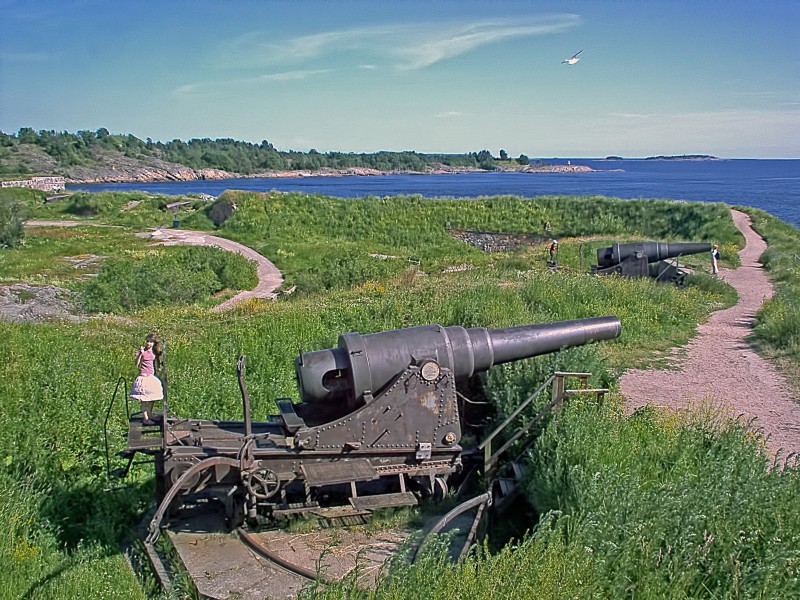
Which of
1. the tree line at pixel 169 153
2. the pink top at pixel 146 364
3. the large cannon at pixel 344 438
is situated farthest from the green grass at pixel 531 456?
the tree line at pixel 169 153

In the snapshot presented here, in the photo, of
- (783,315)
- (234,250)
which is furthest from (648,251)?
(234,250)

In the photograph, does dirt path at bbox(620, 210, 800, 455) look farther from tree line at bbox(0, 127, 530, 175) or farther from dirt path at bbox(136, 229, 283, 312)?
tree line at bbox(0, 127, 530, 175)

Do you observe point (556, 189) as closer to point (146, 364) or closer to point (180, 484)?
point (146, 364)

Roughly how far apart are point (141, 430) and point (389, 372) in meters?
2.01

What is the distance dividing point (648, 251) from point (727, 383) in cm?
775

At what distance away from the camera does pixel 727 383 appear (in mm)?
9828

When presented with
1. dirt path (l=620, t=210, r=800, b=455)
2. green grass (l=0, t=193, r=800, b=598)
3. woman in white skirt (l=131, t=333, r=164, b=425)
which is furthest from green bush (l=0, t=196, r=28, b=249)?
dirt path (l=620, t=210, r=800, b=455)

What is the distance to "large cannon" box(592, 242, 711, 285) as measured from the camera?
16984 mm

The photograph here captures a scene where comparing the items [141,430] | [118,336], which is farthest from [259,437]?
[118,336]

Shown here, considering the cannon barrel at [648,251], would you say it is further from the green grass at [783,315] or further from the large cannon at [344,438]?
the large cannon at [344,438]

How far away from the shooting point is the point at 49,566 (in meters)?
5.68

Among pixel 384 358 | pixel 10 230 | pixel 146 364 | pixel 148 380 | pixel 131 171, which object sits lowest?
pixel 10 230

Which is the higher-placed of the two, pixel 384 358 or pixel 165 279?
pixel 384 358

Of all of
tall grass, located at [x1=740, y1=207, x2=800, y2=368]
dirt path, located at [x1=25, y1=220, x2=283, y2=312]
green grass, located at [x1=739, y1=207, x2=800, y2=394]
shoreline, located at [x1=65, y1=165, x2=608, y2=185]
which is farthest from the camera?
shoreline, located at [x1=65, y1=165, x2=608, y2=185]
